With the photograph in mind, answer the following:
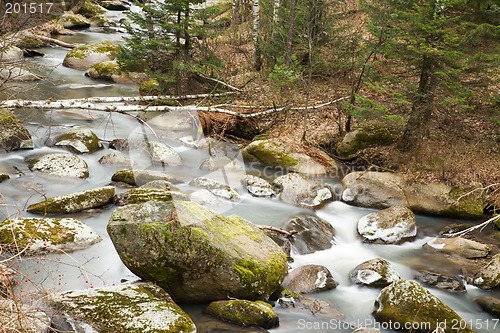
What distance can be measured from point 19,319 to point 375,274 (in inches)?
231

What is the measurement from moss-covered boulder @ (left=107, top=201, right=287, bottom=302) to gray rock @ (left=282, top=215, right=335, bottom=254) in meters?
1.89

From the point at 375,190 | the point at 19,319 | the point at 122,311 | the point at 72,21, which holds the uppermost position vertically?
the point at 19,319

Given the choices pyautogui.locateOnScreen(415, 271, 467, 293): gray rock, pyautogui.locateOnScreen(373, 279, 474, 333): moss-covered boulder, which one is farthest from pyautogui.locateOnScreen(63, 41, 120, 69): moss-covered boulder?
pyautogui.locateOnScreen(373, 279, 474, 333): moss-covered boulder

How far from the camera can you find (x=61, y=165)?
11141 millimetres

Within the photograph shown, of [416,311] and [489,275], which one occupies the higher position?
[416,311]

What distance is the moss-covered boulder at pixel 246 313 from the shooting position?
20.9 ft

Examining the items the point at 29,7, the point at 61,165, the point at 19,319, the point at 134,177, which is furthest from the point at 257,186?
the point at 29,7

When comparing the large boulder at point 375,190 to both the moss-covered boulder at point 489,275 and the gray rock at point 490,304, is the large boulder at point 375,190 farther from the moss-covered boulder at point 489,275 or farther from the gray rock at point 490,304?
the gray rock at point 490,304

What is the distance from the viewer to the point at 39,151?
12.4 meters

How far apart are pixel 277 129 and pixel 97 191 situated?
6.33m

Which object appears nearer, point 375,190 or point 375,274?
point 375,274

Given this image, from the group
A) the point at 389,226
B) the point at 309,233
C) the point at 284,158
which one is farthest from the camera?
the point at 284,158

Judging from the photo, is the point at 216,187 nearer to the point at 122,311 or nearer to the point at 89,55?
the point at 122,311

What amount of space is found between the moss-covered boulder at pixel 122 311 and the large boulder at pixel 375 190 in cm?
603
